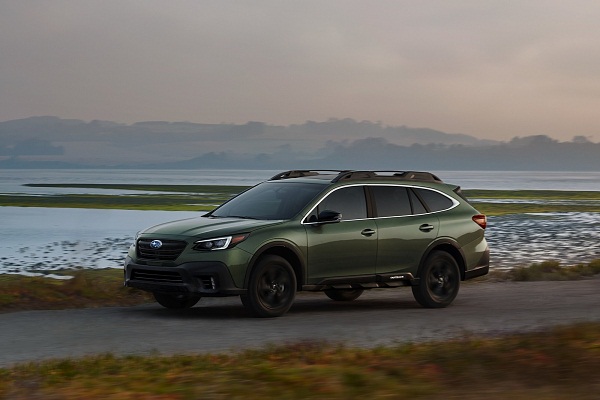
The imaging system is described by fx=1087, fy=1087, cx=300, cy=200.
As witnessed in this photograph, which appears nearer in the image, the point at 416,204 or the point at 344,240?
the point at 344,240

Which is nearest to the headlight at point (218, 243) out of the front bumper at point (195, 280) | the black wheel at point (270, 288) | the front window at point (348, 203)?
the front bumper at point (195, 280)

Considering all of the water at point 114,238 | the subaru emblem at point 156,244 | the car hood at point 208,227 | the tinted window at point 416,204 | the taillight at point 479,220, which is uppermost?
the tinted window at point 416,204

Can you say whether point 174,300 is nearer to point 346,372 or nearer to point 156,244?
point 156,244

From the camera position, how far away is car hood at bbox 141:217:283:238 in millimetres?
13648

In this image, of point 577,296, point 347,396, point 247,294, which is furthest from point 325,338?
point 577,296

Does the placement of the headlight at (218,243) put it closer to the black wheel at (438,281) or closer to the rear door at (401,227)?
the rear door at (401,227)

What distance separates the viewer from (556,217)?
172ft

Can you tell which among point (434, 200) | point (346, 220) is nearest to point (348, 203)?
point (346, 220)

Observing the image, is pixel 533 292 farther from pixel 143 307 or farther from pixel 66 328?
pixel 66 328

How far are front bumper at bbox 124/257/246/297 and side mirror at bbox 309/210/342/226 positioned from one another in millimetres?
1483

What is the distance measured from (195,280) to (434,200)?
418cm

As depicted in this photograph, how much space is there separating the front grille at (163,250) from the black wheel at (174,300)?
3.55 ft

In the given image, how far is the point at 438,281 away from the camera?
51.3 ft

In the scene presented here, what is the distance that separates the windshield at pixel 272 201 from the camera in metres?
14.5
